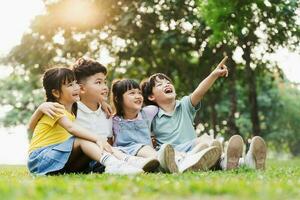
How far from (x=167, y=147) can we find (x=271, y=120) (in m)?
35.5

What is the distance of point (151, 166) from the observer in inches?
232

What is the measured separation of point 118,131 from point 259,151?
1696mm

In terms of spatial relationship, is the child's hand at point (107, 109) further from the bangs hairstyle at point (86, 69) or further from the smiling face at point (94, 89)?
the bangs hairstyle at point (86, 69)

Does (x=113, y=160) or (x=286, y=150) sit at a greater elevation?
(x=113, y=160)

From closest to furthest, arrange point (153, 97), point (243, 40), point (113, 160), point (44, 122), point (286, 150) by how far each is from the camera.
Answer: point (113, 160) < point (44, 122) < point (153, 97) < point (243, 40) < point (286, 150)

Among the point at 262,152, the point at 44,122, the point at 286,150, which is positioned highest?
the point at 44,122

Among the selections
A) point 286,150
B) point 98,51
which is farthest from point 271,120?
point 98,51

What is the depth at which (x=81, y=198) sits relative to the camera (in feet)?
11.0

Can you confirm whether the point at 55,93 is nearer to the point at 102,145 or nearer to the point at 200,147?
the point at 102,145

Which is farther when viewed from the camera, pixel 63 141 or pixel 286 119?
pixel 286 119

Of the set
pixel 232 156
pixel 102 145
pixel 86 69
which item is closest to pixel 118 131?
pixel 86 69

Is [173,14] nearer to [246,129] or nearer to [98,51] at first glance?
[98,51]

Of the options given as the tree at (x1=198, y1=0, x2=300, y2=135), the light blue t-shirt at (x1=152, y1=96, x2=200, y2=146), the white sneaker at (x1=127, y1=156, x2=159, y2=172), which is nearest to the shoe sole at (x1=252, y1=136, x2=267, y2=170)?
the light blue t-shirt at (x1=152, y1=96, x2=200, y2=146)

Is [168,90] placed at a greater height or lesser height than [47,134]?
greater
